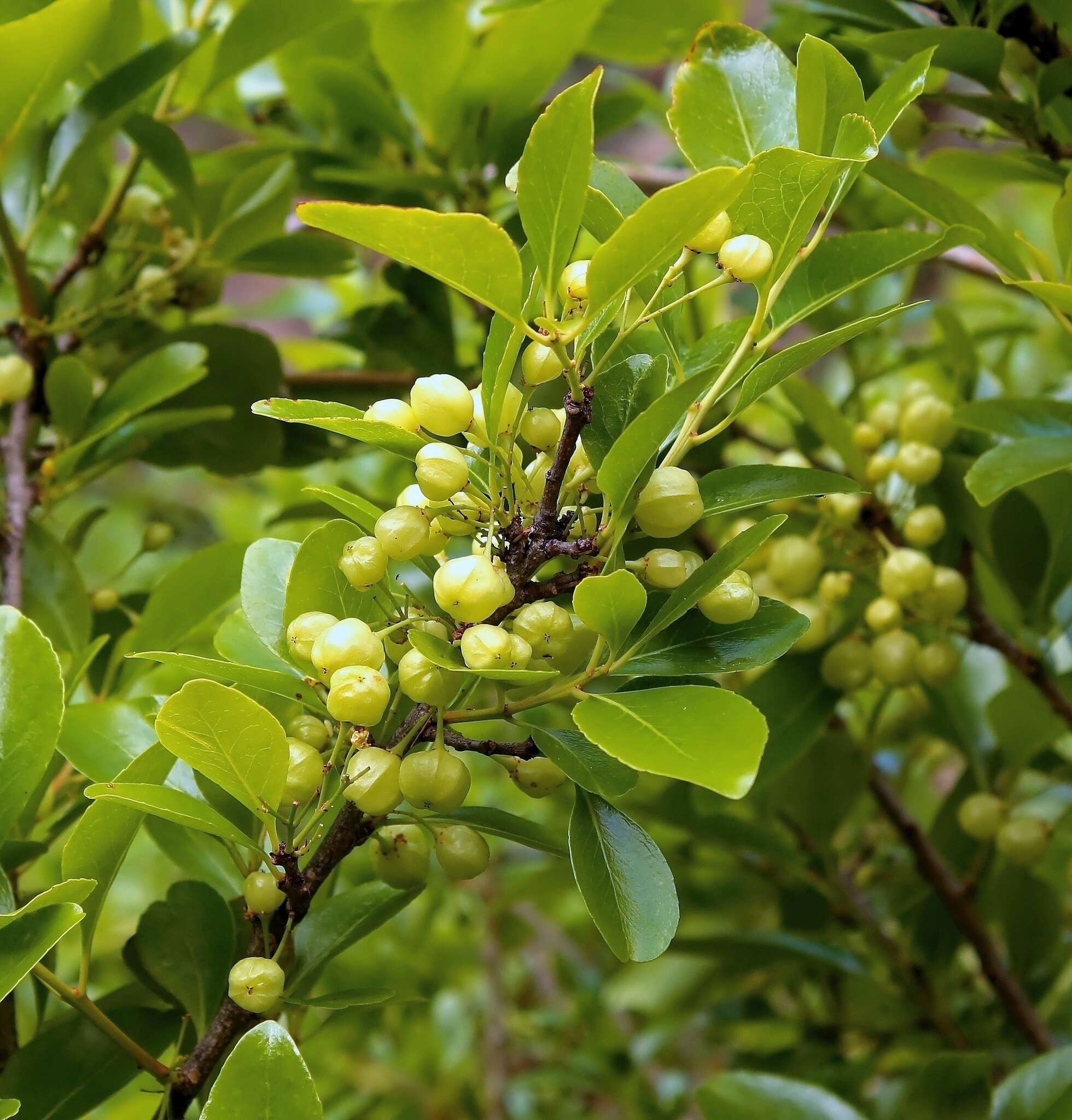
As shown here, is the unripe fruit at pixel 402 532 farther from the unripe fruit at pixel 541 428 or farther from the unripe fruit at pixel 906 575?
the unripe fruit at pixel 906 575

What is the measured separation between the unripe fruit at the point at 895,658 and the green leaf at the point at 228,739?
530 mm

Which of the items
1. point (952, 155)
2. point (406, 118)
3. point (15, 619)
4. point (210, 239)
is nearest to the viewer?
point (15, 619)

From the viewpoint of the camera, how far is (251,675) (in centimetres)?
49

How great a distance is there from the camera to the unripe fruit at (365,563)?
1.61ft

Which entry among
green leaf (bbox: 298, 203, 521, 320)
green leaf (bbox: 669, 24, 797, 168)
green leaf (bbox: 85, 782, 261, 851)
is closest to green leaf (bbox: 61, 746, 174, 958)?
green leaf (bbox: 85, 782, 261, 851)

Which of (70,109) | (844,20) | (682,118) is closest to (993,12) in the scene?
(844,20)

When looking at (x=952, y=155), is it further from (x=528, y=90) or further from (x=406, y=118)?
(x=406, y=118)

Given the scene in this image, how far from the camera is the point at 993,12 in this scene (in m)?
0.72

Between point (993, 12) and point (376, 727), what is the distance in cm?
56

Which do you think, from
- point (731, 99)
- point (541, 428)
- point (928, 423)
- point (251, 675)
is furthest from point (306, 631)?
point (928, 423)

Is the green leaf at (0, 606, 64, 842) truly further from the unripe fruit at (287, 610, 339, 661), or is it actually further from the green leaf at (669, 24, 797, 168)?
the green leaf at (669, 24, 797, 168)

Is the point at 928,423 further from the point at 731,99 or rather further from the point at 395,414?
the point at 395,414

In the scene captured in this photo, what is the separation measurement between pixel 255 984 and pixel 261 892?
0.04 metres

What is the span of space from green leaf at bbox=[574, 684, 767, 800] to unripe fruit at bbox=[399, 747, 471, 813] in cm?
7
